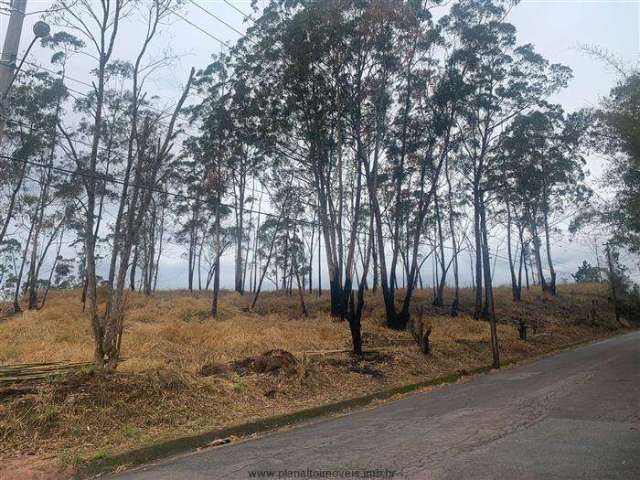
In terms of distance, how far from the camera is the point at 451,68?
24.1 meters

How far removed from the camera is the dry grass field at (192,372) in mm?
7797

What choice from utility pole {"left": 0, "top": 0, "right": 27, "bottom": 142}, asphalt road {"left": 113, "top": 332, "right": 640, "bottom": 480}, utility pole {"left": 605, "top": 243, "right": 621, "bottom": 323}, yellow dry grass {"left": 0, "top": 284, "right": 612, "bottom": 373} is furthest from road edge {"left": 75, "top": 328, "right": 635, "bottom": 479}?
utility pole {"left": 605, "top": 243, "right": 621, "bottom": 323}

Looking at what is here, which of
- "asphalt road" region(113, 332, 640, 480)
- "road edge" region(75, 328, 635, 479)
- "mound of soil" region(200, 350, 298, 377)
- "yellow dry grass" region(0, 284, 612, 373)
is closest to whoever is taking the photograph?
"asphalt road" region(113, 332, 640, 480)

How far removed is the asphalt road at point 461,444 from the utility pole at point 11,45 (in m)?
5.95

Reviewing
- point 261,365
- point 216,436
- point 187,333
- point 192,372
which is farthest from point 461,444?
point 187,333

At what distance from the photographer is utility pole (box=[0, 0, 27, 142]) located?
7.98 meters

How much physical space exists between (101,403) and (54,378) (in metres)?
1.14

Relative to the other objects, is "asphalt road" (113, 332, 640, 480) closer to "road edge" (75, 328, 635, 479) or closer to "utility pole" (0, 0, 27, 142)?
"road edge" (75, 328, 635, 479)

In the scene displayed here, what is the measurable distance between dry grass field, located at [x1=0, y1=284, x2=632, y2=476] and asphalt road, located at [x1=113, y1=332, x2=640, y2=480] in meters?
1.51

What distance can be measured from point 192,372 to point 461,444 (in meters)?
6.22

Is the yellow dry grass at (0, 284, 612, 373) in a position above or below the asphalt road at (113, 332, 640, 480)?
above

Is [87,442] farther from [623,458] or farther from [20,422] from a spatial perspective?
[623,458]

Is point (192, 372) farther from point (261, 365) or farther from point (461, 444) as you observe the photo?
point (461, 444)

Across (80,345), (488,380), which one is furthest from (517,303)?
(80,345)
